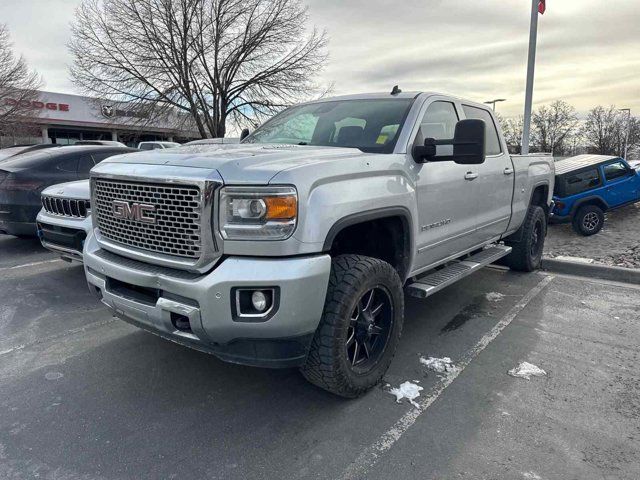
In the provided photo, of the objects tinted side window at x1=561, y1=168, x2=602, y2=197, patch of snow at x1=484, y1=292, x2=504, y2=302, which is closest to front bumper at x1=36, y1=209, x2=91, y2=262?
patch of snow at x1=484, y1=292, x2=504, y2=302

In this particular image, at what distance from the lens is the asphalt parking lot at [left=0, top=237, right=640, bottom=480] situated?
2441mm

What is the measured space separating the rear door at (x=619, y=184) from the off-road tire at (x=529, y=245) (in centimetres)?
457

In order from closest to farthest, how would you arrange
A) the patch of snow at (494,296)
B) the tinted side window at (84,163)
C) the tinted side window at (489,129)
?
1. the tinted side window at (489,129)
2. the patch of snow at (494,296)
3. the tinted side window at (84,163)

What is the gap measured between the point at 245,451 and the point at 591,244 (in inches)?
309

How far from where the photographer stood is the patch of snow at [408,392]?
3.10 meters

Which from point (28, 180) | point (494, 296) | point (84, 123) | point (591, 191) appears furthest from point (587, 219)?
point (84, 123)

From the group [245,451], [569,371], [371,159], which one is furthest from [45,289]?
[569,371]

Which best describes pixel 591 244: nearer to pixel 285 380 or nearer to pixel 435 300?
pixel 435 300

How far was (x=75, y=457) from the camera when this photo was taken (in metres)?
2.47

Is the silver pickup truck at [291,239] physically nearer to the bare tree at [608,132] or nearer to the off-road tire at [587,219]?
the off-road tire at [587,219]

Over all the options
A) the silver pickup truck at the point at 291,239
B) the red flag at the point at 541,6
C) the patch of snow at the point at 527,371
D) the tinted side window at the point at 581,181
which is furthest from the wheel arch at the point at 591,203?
the patch of snow at the point at 527,371

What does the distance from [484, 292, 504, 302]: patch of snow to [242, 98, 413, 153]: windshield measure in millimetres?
2583

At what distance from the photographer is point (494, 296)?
17.6ft

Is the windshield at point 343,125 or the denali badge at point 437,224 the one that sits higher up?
the windshield at point 343,125
